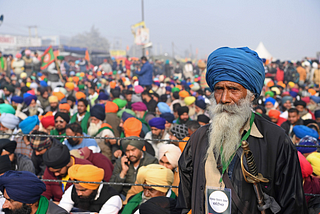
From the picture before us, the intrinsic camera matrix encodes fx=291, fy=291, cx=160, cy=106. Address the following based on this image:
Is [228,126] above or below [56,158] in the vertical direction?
above

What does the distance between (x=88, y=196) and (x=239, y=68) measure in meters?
2.34

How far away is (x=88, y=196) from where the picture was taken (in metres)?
3.22

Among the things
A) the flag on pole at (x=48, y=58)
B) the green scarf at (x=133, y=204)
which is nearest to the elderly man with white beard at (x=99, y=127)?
the green scarf at (x=133, y=204)

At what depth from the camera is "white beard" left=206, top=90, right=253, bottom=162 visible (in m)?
1.66

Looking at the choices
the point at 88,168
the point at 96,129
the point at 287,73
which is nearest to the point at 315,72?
the point at 287,73

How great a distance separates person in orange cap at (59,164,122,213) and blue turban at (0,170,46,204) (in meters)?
0.53

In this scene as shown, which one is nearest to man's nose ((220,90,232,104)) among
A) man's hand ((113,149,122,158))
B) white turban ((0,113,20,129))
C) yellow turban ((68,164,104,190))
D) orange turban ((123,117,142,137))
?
yellow turban ((68,164,104,190))

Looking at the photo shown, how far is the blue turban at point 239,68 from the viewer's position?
5.45 feet

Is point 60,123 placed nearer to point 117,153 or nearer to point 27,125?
point 27,125

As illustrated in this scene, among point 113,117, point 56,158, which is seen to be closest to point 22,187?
point 56,158

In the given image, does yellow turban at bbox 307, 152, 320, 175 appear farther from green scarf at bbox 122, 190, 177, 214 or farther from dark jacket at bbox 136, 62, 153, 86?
dark jacket at bbox 136, 62, 153, 86

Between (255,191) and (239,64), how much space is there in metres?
0.70

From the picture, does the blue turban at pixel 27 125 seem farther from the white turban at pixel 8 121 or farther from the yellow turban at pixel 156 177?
the yellow turban at pixel 156 177

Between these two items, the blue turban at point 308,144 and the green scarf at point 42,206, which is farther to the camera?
the blue turban at point 308,144
